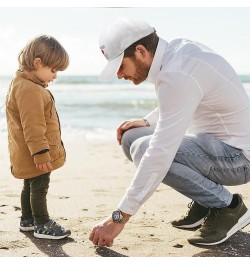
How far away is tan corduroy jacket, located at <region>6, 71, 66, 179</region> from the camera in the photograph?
307cm

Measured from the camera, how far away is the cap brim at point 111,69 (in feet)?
9.26

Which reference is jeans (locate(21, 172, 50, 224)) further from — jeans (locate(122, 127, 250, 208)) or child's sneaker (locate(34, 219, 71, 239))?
jeans (locate(122, 127, 250, 208))

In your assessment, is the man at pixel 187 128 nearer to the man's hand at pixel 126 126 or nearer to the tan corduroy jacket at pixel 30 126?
the man's hand at pixel 126 126

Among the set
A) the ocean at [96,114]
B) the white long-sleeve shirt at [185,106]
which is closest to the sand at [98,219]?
the white long-sleeve shirt at [185,106]

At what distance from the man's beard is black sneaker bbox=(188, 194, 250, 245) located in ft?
2.78

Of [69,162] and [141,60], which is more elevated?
[141,60]

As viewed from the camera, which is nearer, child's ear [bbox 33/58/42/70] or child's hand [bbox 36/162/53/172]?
child's hand [bbox 36/162/53/172]

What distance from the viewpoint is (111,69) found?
2830mm

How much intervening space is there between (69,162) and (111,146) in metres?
1.47

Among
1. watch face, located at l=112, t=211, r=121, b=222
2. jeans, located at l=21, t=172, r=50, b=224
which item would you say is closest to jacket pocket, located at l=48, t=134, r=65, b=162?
jeans, located at l=21, t=172, r=50, b=224

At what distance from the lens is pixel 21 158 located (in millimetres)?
3180

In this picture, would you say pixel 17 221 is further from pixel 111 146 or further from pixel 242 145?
pixel 111 146

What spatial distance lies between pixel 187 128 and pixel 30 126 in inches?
35.5

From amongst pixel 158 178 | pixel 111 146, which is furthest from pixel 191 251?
pixel 111 146
